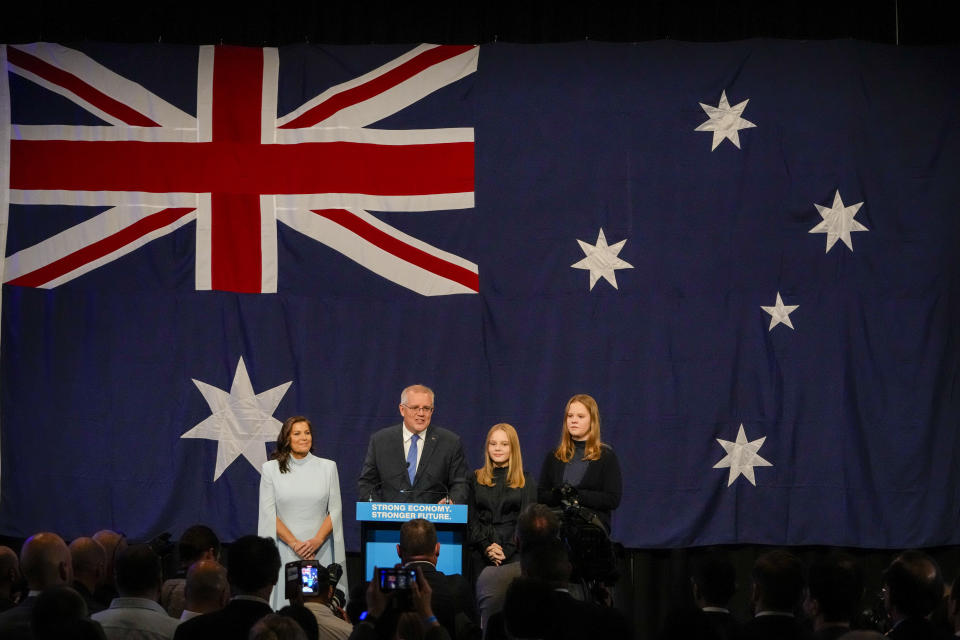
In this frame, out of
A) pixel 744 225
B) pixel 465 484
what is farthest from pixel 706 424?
pixel 465 484

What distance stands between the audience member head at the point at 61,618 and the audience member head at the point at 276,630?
1.51 ft

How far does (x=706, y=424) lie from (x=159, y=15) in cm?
497

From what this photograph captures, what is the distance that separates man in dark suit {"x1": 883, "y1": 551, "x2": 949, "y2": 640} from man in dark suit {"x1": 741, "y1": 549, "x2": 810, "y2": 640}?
288 millimetres

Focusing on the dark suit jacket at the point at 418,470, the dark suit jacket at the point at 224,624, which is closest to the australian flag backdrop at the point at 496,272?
the dark suit jacket at the point at 418,470

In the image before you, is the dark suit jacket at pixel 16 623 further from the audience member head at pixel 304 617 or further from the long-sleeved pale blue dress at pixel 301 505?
the long-sleeved pale blue dress at pixel 301 505

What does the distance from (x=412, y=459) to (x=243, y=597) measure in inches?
128

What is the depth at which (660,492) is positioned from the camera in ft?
26.0

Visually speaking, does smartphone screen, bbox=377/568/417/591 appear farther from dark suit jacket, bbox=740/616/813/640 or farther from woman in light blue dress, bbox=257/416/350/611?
woman in light blue dress, bbox=257/416/350/611

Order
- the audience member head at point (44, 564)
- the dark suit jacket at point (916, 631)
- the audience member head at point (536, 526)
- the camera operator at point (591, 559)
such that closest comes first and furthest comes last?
the dark suit jacket at point (916, 631), the audience member head at point (44, 564), the audience member head at point (536, 526), the camera operator at point (591, 559)

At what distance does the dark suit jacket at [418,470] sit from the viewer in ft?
22.7

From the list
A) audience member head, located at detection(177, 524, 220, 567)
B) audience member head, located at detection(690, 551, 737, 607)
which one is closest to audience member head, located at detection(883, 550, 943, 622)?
audience member head, located at detection(690, 551, 737, 607)

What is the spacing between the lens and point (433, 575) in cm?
451

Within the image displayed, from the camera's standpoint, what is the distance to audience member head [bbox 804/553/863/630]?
385cm

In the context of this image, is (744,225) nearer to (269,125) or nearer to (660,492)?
(660,492)
